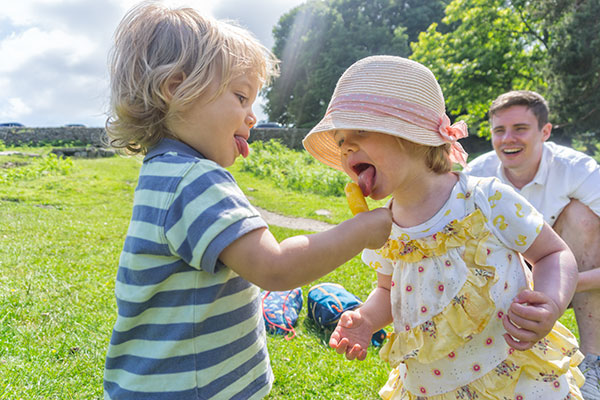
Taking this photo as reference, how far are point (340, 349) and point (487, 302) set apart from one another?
2.09 ft

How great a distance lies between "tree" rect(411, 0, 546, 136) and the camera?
55.5ft

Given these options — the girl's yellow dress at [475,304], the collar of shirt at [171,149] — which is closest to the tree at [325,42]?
the girl's yellow dress at [475,304]

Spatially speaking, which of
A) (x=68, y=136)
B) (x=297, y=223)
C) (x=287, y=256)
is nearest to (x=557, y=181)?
(x=287, y=256)

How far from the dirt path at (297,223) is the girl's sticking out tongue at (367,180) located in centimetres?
554

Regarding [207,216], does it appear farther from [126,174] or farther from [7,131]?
[7,131]

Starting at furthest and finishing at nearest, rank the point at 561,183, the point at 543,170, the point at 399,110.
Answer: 1. the point at 543,170
2. the point at 561,183
3. the point at 399,110

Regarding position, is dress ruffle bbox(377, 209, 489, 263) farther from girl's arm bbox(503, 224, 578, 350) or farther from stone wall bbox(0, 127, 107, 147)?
stone wall bbox(0, 127, 107, 147)

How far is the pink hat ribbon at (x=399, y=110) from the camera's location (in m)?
1.59

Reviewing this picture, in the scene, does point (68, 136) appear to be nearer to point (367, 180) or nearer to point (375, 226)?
point (367, 180)

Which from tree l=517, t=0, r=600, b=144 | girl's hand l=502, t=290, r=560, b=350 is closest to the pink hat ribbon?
girl's hand l=502, t=290, r=560, b=350

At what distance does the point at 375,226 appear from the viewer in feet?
4.52

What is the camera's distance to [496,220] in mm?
1666

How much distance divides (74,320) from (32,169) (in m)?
10.6

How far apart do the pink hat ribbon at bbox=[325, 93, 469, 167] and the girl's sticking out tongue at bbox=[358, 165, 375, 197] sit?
0.23m
